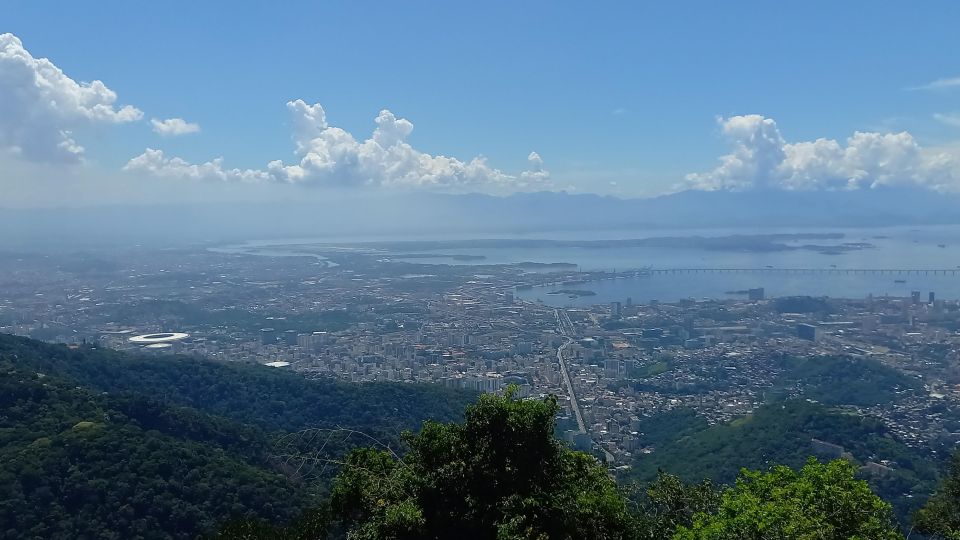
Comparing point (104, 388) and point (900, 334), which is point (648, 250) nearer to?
point (900, 334)

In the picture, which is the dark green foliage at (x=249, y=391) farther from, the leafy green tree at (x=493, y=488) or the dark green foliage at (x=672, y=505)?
the leafy green tree at (x=493, y=488)

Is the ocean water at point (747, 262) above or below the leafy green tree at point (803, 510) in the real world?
below

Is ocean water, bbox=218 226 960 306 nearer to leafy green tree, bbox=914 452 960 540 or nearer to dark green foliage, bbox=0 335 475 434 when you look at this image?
dark green foliage, bbox=0 335 475 434

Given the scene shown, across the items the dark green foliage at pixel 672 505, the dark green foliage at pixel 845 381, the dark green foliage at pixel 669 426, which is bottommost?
the dark green foliage at pixel 669 426

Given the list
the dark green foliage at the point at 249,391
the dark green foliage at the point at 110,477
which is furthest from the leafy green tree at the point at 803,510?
the dark green foliage at the point at 249,391

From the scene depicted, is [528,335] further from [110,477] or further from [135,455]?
[110,477]

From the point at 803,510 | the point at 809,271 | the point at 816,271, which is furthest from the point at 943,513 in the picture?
the point at 816,271

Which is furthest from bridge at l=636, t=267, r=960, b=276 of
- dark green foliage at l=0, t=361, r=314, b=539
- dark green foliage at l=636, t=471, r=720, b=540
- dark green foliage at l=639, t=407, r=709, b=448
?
dark green foliage at l=636, t=471, r=720, b=540
